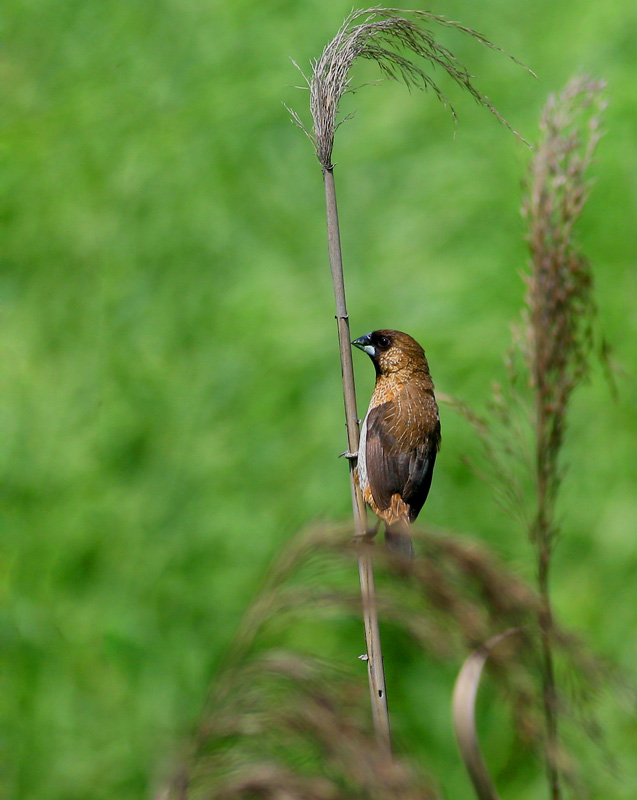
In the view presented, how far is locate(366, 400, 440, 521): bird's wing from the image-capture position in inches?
93.4

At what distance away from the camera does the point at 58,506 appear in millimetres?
4422

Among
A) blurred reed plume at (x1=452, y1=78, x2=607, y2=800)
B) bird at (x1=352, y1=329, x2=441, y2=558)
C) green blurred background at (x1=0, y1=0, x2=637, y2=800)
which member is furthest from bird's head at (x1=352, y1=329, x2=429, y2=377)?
green blurred background at (x1=0, y1=0, x2=637, y2=800)

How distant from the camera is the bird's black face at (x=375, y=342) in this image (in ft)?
8.64

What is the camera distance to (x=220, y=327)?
4.61 meters

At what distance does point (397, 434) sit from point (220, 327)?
231cm

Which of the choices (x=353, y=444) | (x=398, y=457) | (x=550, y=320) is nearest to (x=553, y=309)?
(x=550, y=320)

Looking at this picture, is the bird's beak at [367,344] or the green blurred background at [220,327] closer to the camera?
the bird's beak at [367,344]

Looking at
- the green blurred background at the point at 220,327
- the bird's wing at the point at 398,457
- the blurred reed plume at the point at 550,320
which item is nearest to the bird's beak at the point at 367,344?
the bird's wing at the point at 398,457

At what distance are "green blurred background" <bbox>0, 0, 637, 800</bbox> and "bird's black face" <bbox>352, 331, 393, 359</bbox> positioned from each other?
1.47 m

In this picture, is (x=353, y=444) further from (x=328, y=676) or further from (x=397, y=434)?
(x=397, y=434)

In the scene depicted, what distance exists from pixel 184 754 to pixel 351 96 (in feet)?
14.7

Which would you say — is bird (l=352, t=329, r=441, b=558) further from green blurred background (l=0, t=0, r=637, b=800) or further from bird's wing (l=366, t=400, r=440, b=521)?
green blurred background (l=0, t=0, r=637, b=800)

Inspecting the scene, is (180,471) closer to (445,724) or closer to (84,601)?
(84,601)

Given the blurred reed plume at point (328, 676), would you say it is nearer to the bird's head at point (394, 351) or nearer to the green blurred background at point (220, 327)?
the bird's head at point (394, 351)
